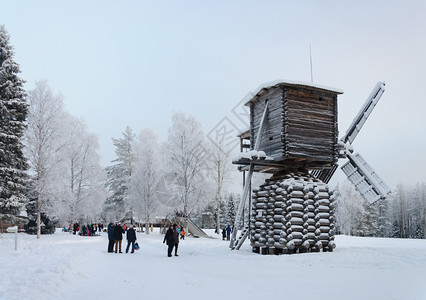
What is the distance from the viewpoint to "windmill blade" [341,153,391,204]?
2019 cm

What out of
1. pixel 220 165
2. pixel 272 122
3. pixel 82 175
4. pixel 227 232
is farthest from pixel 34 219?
pixel 272 122

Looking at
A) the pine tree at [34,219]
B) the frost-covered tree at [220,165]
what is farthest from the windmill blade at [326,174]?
the pine tree at [34,219]

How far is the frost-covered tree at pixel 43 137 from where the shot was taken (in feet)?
92.9

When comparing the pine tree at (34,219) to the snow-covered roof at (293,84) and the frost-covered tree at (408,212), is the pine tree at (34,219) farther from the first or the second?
the frost-covered tree at (408,212)

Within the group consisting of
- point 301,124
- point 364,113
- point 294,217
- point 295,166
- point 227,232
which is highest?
point 364,113

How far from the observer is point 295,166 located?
21.1 metres

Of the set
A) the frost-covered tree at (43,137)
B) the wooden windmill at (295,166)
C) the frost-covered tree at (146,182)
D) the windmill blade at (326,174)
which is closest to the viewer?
the wooden windmill at (295,166)

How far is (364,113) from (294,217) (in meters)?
8.90

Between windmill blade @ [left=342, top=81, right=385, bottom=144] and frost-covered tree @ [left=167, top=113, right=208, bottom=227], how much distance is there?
17.2m

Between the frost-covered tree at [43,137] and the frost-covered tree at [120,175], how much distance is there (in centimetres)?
1998

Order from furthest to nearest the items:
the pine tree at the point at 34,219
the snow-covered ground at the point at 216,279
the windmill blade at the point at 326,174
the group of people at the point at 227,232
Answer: the pine tree at the point at 34,219
the group of people at the point at 227,232
the windmill blade at the point at 326,174
the snow-covered ground at the point at 216,279

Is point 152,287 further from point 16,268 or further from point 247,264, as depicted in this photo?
point 247,264

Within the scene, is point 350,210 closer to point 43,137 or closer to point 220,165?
point 220,165

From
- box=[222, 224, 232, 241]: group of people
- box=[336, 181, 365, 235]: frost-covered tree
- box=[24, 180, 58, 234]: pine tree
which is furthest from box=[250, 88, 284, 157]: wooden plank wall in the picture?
box=[336, 181, 365, 235]: frost-covered tree
